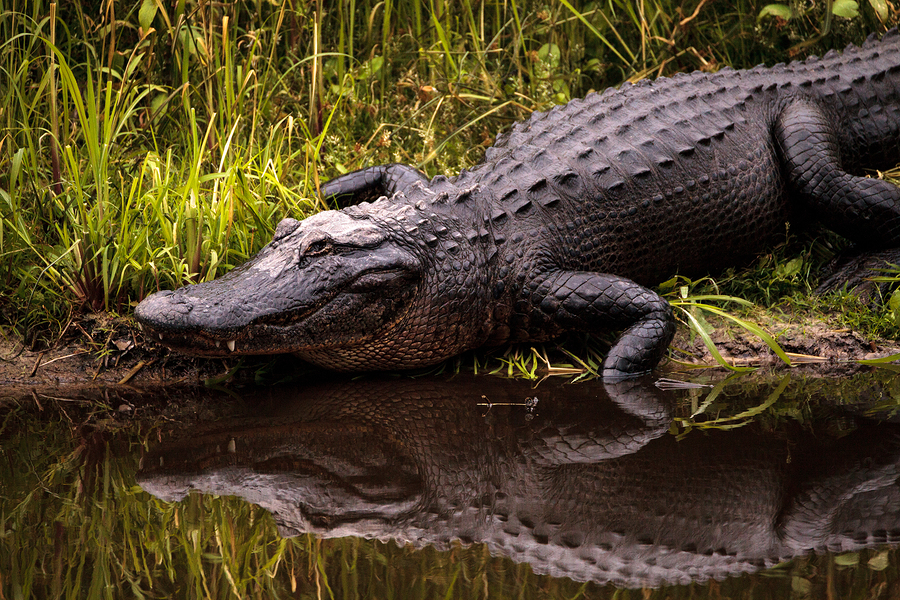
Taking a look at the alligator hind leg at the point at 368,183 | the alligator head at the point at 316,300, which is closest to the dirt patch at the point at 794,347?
the alligator head at the point at 316,300

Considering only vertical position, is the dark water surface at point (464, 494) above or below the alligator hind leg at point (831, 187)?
below

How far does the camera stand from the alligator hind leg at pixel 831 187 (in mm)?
4105

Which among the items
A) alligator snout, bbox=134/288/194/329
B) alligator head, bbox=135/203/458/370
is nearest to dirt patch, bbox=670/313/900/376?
alligator head, bbox=135/203/458/370

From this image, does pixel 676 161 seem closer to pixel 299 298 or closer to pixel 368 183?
pixel 368 183

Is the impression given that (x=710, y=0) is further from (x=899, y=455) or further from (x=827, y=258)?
(x=899, y=455)

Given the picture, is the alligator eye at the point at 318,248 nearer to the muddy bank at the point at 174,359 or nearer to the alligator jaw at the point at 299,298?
the alligator jaw at the point at 299,298

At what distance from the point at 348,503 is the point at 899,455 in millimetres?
1618

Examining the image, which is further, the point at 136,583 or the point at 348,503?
the point at 348,503

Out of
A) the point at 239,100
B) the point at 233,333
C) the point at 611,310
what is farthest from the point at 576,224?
the point at 239,100

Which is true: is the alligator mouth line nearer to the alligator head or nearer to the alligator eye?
the alligator head

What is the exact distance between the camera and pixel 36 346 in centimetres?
379

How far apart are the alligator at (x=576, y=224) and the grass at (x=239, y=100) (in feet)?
1.57

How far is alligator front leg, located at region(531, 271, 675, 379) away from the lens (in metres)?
3.51

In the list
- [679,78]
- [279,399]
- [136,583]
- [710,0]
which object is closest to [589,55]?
[710,0]
